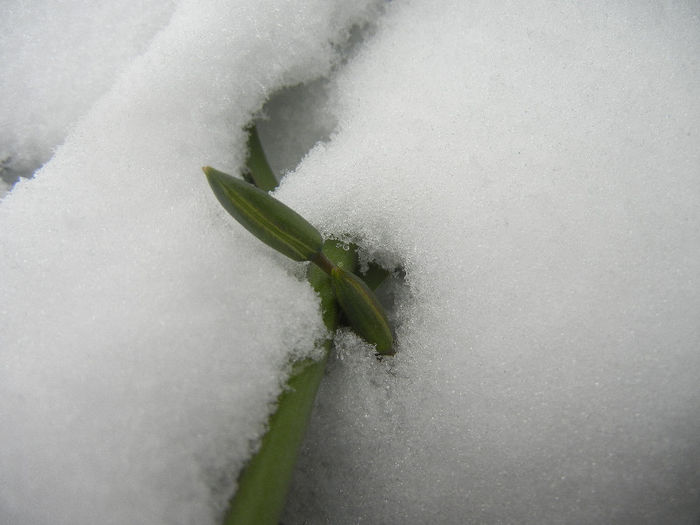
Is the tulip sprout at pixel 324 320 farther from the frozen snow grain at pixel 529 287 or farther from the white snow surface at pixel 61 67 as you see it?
the white snow surface at pixel 61 67

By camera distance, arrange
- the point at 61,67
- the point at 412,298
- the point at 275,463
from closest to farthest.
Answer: the point at 275,463 → the point at 412,298 → the point at 61,67

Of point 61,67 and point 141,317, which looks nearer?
point 141,317

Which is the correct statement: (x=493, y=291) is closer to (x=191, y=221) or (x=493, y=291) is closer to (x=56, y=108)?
(x=191, y=221)

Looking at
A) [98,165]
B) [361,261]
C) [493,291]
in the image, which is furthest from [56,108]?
[493,291]

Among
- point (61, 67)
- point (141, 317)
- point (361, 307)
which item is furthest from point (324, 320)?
point (61, 67)

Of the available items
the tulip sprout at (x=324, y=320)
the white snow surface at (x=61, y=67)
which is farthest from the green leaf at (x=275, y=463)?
the white snow surface at (x=61, y=67)

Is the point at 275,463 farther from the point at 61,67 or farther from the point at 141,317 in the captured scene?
the point at 61,67

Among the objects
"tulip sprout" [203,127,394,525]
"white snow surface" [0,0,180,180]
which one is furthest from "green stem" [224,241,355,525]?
"white snow surface" [0,0,180,180]
